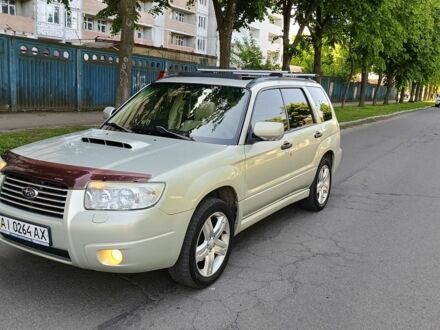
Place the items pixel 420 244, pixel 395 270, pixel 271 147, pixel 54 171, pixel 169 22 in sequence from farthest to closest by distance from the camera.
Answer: pixel 169 22, pixel 420 244, pixel 271 147, pixel 395 270, pixel 54 171

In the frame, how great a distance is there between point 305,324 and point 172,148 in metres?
1.74

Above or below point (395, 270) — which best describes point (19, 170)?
above

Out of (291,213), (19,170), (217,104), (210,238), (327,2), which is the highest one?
(327,2)

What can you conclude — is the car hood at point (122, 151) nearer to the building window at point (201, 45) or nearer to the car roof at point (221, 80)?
the car roof at point (221, 80)

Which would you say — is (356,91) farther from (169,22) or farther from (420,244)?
(420,244)

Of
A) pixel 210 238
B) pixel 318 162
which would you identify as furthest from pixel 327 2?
pixel 210 238

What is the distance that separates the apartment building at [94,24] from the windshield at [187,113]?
21137 mm

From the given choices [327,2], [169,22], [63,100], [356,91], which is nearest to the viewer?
[63,100]

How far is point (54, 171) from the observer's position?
11.9 feet

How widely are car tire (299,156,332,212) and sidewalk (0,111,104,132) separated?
7.48 meters

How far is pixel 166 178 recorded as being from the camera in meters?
3.65

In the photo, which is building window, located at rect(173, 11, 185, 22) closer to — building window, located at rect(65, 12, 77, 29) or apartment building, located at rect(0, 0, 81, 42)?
building window, located at rect(65, 12, 77, 29)

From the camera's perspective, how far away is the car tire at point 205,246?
3932mm

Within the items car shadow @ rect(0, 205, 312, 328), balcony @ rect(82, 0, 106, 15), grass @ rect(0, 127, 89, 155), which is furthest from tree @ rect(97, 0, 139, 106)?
balcony @ rect(82, 0, 106, 15)
